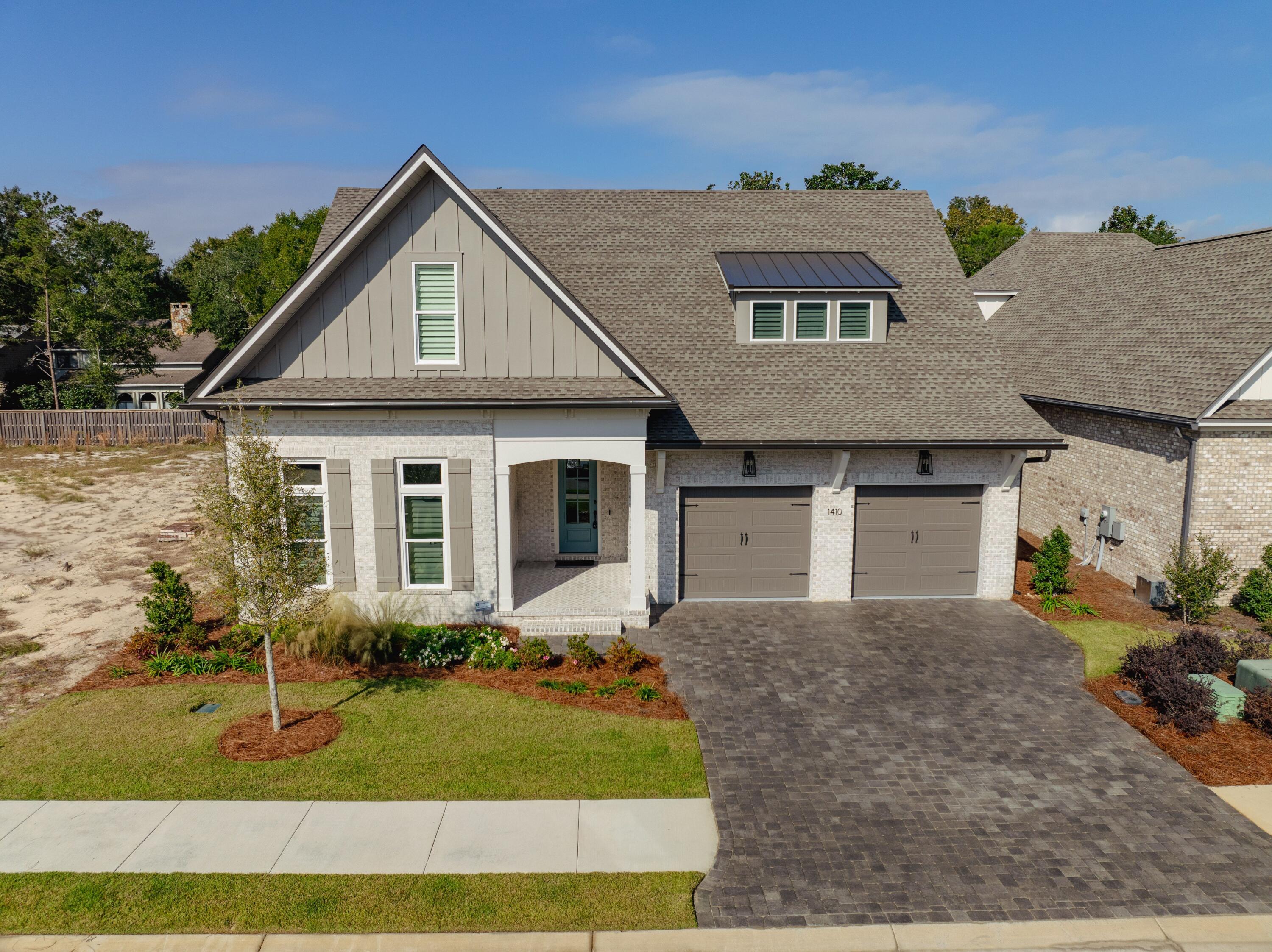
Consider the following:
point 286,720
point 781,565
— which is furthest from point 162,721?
point 781,565

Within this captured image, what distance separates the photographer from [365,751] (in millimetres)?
10219

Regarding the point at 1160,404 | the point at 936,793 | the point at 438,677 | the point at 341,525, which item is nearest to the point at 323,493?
the point at 341,525

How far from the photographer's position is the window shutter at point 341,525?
13.9m

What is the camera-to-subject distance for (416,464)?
554 inches

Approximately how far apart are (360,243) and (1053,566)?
14161 mm

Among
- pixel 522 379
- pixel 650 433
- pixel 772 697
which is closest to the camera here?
pixel 772 697

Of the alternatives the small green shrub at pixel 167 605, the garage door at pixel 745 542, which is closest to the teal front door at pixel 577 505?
the garage door at pixel 745 542

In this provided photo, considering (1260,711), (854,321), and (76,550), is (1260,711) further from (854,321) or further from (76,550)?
(76,550)

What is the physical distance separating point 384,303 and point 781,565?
8.85m

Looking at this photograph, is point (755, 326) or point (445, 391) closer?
point (445, 391)

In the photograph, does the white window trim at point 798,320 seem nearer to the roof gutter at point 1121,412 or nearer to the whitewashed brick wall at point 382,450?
the roof gutter at point 1121,412

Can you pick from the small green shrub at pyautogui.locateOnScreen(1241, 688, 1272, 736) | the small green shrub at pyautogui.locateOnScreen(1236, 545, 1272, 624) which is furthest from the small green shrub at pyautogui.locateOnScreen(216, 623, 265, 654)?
the small green shrub at pyautogui.locateOnScreen(1236, 545, 1272, 624)

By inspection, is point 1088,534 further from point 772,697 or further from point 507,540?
point 507,540

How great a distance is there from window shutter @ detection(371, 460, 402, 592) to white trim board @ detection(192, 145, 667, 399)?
2.71m
